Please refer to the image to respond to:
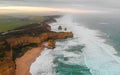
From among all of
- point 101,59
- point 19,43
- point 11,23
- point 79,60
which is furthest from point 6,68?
point 11,23

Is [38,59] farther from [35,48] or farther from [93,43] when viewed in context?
[93,43]

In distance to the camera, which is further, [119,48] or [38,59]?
[119,48]

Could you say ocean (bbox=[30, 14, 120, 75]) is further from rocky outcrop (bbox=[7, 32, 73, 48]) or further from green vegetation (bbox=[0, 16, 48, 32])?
green vegetation (bbox=[0, 16, 48, 32])

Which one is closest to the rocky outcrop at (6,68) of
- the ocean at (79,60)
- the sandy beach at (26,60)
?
the sandy beach at (26,60)

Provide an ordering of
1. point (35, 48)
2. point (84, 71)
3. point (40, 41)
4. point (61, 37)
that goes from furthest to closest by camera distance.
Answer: point (61, 37) → point (40, 41) → point (35, 48) → point (84, 71)

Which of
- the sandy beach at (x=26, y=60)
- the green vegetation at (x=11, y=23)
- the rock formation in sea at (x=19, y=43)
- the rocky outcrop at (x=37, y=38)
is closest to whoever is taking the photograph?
the sandy beach at (x=26, y=60)

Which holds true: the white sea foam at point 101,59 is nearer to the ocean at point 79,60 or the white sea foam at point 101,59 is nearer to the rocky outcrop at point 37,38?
the ocean at point 79,60

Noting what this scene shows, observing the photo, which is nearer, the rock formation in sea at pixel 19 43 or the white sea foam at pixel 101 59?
the white sea foam at pixel 101 59

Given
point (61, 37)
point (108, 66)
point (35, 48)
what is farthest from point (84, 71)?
point (61, 37)
